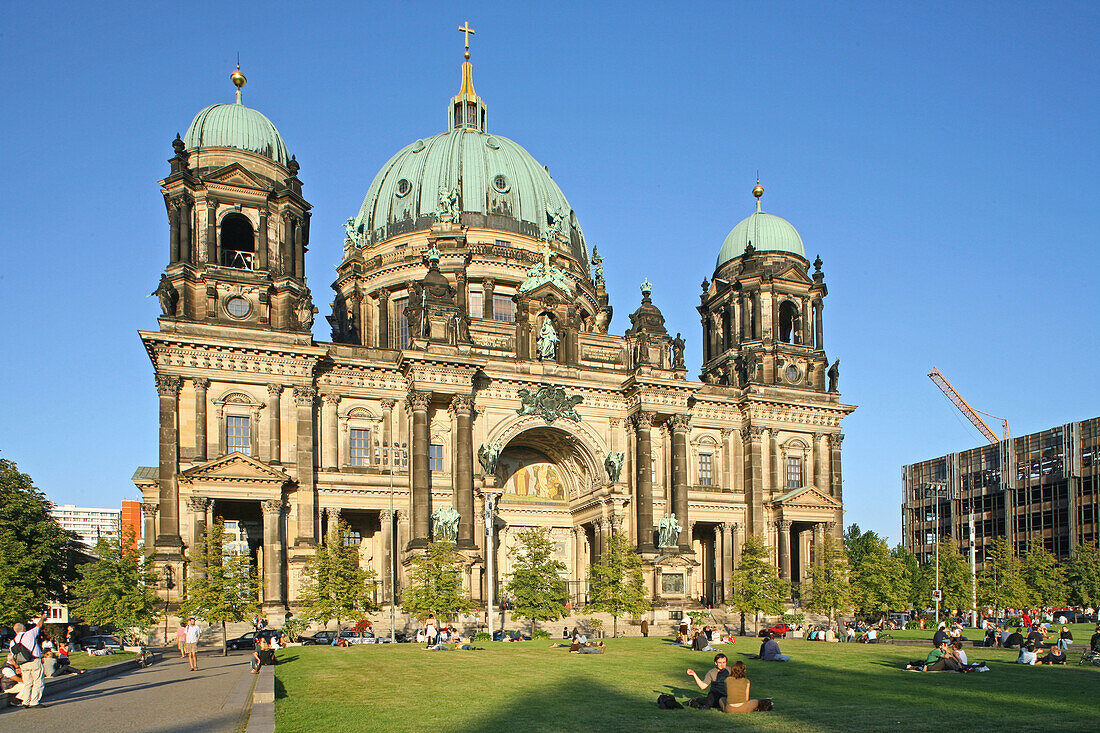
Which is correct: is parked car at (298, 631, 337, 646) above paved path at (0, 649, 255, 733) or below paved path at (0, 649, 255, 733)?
below

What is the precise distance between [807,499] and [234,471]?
3712 centimetres

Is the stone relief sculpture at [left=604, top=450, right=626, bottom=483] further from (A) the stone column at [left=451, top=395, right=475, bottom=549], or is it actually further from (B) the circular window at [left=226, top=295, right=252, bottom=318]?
(B) the circular window at [left=226, top=295, right=252, bottom=318]

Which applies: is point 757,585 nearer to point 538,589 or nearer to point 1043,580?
point 538,589

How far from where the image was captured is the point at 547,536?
69.9 m

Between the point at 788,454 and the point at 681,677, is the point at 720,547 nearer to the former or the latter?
the point at 788,454

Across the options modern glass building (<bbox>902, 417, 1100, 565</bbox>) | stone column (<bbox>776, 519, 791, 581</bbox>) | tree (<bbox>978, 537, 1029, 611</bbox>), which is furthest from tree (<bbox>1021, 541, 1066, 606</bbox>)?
stone column (<bbox>776, 519, 791, 581</bbox>)

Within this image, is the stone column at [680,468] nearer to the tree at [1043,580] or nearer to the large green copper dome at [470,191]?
the large green copper dome at [470,191]

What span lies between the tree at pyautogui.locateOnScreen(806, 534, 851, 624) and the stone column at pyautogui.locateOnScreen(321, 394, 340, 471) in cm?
2979

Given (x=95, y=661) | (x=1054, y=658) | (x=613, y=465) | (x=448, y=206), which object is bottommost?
(x=95, y=661)

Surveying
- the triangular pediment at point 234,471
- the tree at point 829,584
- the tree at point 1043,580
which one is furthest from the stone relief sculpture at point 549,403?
the tree at point 1043,580

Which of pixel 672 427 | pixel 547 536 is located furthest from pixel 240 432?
pixel 672 427

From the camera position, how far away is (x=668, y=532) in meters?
64.2

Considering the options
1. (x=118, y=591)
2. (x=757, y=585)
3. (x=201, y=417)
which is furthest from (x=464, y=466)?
(x=118, y=591)

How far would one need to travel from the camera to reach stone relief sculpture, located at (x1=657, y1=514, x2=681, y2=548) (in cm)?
6425
